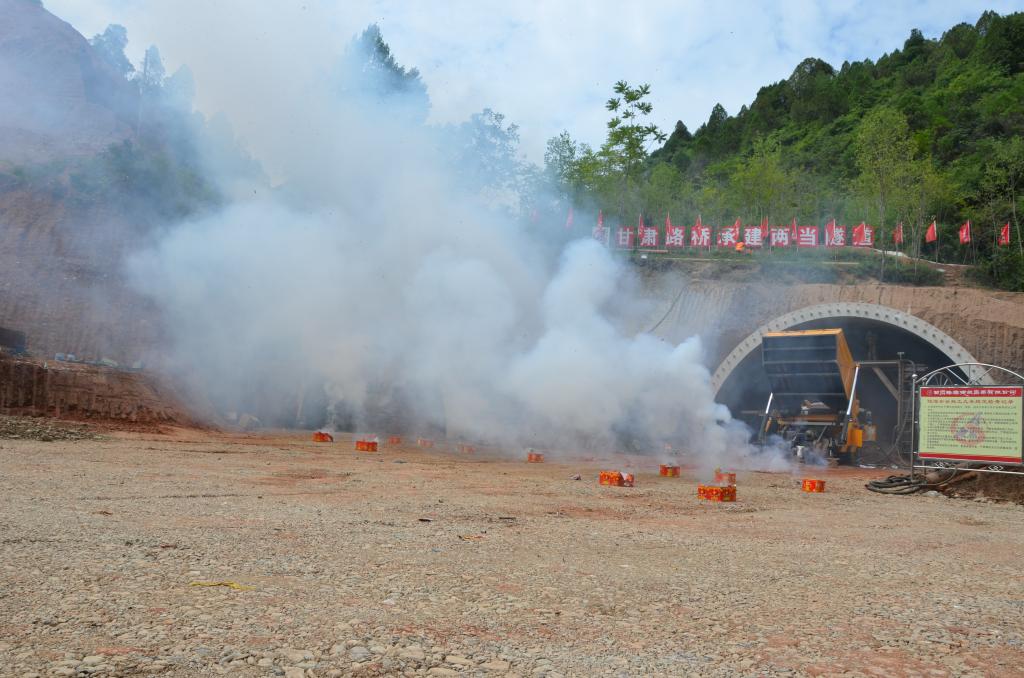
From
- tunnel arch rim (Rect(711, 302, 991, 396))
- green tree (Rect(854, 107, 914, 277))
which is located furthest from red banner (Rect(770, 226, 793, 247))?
tunnel arch rim (Rect(711, 302, 991, 396))

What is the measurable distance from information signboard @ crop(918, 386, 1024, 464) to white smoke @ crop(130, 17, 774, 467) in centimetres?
577

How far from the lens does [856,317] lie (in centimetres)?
2617

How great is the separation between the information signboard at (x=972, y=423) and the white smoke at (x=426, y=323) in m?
5.77

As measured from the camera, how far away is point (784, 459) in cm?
2284

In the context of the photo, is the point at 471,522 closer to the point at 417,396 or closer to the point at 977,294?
the point at 417,396

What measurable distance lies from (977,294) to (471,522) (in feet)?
92.1

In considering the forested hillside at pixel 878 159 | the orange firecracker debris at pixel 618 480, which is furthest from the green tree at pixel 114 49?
the orange firecracker debris at pixel 618 480

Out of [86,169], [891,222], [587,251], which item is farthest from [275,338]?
[891,222]

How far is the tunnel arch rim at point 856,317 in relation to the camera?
80.0 ft

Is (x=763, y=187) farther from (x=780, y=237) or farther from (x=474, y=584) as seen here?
(x=474, y=584)

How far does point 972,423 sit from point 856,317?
37.0 ft

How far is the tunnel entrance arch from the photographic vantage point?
26391 millimetres

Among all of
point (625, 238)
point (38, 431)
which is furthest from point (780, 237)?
point (38, 431)

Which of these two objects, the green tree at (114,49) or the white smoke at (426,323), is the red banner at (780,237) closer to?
the white smoke at (426,323)
